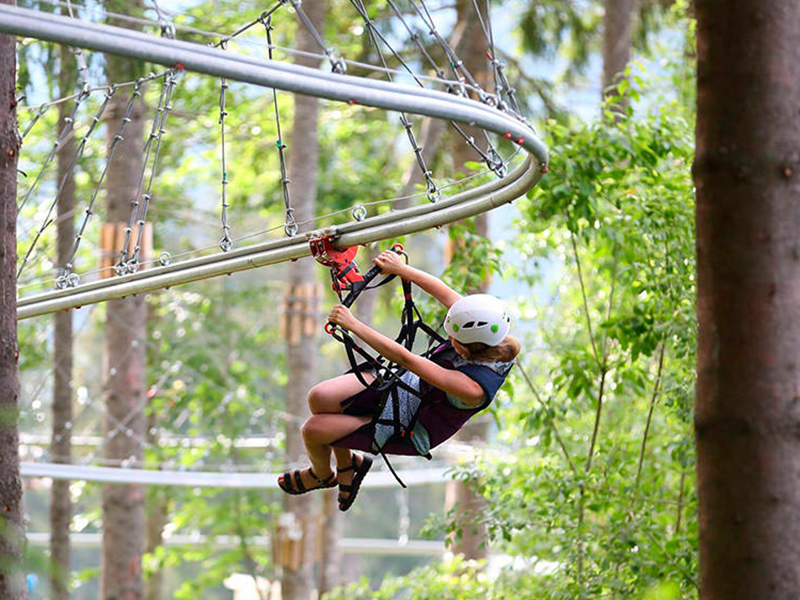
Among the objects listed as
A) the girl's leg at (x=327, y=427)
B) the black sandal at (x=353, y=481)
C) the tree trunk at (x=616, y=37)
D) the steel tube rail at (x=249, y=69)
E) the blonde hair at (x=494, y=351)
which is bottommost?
the black sandal at (x=353, y=481)

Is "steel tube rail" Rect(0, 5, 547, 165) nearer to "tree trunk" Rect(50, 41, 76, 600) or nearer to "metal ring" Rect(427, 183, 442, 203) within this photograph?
"metal ring" Rect(427, 183, 442, 203)

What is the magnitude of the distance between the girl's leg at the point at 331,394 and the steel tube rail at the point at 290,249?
1.20 feet

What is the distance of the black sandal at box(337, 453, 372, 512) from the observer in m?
3.17

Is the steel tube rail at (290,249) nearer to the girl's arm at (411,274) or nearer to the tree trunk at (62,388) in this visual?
the girl's arm at (411,274)

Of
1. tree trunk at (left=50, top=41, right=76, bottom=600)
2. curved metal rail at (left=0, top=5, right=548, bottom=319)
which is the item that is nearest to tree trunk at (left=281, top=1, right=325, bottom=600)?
tree trunk at (left=50, top=41, right=76, bottom=600)

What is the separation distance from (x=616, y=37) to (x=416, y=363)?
207 inches

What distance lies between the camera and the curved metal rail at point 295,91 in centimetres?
200

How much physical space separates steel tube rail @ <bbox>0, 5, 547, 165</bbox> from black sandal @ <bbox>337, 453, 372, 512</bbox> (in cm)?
119

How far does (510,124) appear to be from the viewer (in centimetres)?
243

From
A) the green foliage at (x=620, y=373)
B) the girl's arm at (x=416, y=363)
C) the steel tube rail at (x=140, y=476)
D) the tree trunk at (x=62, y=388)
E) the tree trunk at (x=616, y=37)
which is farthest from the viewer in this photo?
the tree trunk at (x=616, y=37)

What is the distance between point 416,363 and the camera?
8.96 feet

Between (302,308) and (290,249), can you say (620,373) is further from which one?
(302,308)

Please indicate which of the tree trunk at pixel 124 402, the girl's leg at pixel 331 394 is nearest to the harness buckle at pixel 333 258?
the girl's leg at pixel 331 394

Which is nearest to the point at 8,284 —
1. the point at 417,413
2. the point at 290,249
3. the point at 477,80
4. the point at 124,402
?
the point at 290,249
